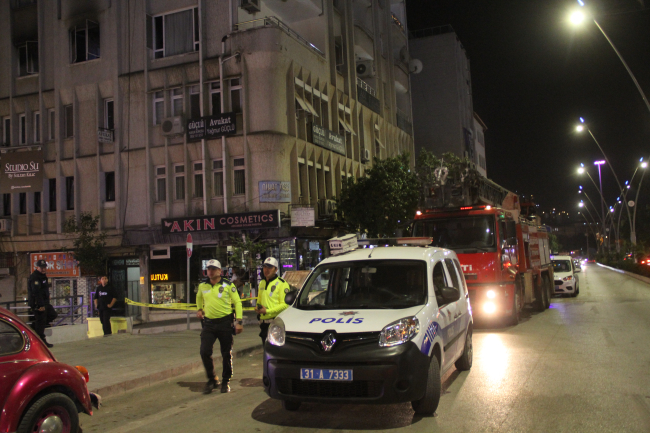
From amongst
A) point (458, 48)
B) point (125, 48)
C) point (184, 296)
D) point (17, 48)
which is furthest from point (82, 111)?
point (458, 48)

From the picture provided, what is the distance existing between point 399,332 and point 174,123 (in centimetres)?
2120

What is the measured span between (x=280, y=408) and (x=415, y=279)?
2.21m

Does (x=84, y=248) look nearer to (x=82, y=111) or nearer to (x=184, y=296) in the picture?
(x=184, y=296)

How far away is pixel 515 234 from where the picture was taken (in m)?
14.2

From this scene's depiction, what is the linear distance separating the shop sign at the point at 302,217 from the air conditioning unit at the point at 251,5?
9276mm

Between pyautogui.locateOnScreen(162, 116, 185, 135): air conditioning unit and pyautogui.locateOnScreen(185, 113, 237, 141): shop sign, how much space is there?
0.37 m

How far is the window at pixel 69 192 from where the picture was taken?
27.9 meters

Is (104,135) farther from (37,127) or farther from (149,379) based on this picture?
(149,379)

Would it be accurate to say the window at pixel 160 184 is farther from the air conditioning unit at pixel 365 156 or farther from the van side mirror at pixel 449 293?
the van side mirror at pixel 449 293

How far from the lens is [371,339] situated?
557 centimetres

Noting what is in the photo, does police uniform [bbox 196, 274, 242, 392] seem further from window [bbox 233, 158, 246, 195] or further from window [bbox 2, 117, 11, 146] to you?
window [bbox 2, 117, 11, 146]

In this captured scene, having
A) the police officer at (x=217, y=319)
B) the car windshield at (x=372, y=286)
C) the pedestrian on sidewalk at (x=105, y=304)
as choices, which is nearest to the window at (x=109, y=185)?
the pedestrian on sidewalk at (x=105, y=304)

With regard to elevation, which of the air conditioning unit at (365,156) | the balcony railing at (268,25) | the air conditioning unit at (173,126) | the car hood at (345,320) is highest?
the balcony railing at (268,25)

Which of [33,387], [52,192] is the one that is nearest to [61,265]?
[52,192]
